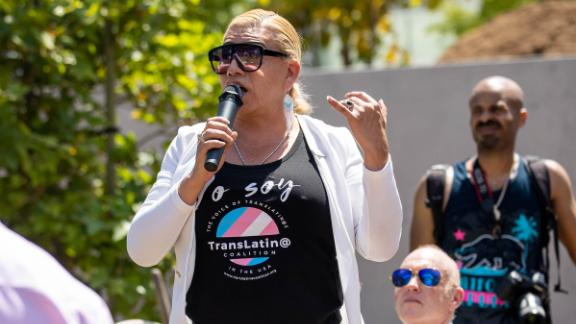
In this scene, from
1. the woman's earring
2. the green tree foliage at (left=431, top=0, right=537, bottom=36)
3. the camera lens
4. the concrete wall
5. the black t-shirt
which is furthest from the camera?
the green tree foliage at (left=431, top=0, right=537, bottom=36)

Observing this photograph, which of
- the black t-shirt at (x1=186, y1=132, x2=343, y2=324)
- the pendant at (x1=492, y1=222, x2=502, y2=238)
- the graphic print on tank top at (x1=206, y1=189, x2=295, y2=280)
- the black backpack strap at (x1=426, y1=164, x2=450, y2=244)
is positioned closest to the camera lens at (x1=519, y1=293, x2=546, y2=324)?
the pendant at (x1=492, y1=222, x2=502, y2=238)

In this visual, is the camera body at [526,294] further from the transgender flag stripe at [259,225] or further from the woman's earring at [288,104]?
the transgender flag stripe at [259,225]

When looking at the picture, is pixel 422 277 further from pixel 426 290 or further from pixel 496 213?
pixel 496 213

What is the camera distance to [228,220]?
292 centimetres

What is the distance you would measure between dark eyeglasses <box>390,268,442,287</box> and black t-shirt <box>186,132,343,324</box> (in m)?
0.54

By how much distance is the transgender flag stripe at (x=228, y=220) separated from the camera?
2910 mm

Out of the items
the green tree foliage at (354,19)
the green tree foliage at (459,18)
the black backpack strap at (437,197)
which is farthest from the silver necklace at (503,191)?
the green tree foliage at (459,18)

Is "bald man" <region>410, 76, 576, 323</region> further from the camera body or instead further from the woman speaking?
the woman speaking

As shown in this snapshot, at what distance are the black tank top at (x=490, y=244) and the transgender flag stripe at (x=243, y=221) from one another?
1.75 meters

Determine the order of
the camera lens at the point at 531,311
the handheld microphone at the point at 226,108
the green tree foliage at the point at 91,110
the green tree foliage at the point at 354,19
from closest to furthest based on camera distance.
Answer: the handheld microphone at the point at 226,108
the camera lens at the point at 531,311
the green tree foliage at the point at 91,110
the green tree foliage at the point at 354,19

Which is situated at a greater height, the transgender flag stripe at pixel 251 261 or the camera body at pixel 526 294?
the transgender flag stripe at pixel 251 261

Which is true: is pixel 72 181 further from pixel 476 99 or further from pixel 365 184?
pixel 365 184

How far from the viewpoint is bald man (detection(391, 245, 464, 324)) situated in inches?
134

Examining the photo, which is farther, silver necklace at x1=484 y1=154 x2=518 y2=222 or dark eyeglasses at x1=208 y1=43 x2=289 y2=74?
silver necklace at x1=484 y1=154 x2=518 y2=222
